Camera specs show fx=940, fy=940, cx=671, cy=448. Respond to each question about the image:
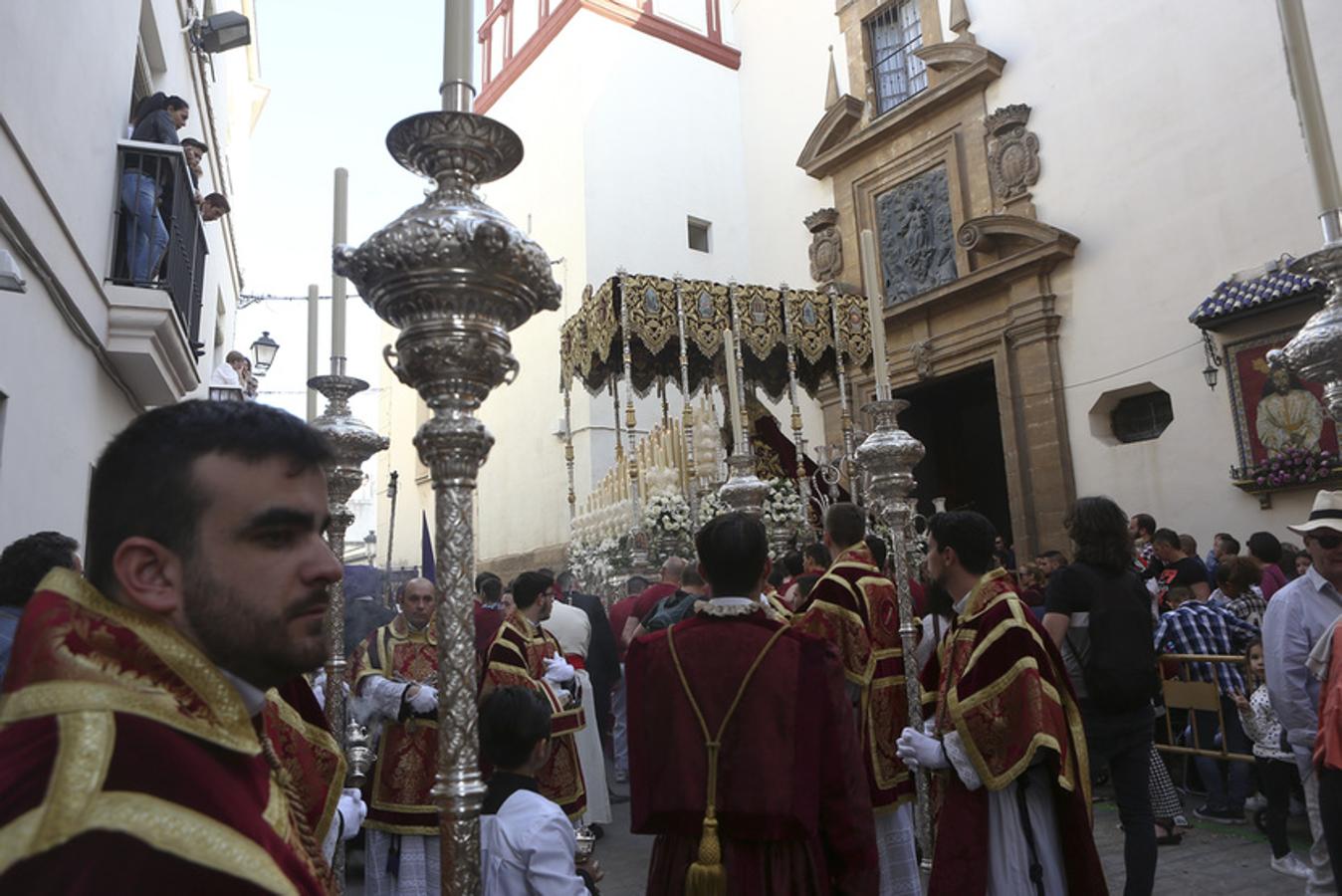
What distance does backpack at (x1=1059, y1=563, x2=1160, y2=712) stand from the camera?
150 inches

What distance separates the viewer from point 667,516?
870 cm

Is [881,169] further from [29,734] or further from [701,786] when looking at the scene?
[29,734]

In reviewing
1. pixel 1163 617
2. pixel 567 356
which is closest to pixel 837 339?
pixel 567 356

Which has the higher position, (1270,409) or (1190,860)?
(1270,409)

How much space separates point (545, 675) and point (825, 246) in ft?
40.2

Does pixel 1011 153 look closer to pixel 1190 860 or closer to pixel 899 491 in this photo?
pixel 1190 860

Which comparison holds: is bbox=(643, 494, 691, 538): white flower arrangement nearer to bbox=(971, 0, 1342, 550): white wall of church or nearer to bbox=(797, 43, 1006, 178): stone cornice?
bbox=(971, 0, 1342, 550): white wall of church

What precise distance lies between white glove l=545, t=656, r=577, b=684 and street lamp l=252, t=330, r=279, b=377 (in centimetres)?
587

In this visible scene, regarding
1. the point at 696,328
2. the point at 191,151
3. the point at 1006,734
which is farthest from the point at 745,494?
the point at 696,328

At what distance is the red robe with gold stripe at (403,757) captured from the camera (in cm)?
413

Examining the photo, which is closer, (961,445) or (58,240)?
(58,240)

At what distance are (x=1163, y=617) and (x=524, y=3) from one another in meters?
19.7

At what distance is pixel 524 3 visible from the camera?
831 inches

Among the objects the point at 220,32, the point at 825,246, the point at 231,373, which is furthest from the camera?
the point at 825,246
